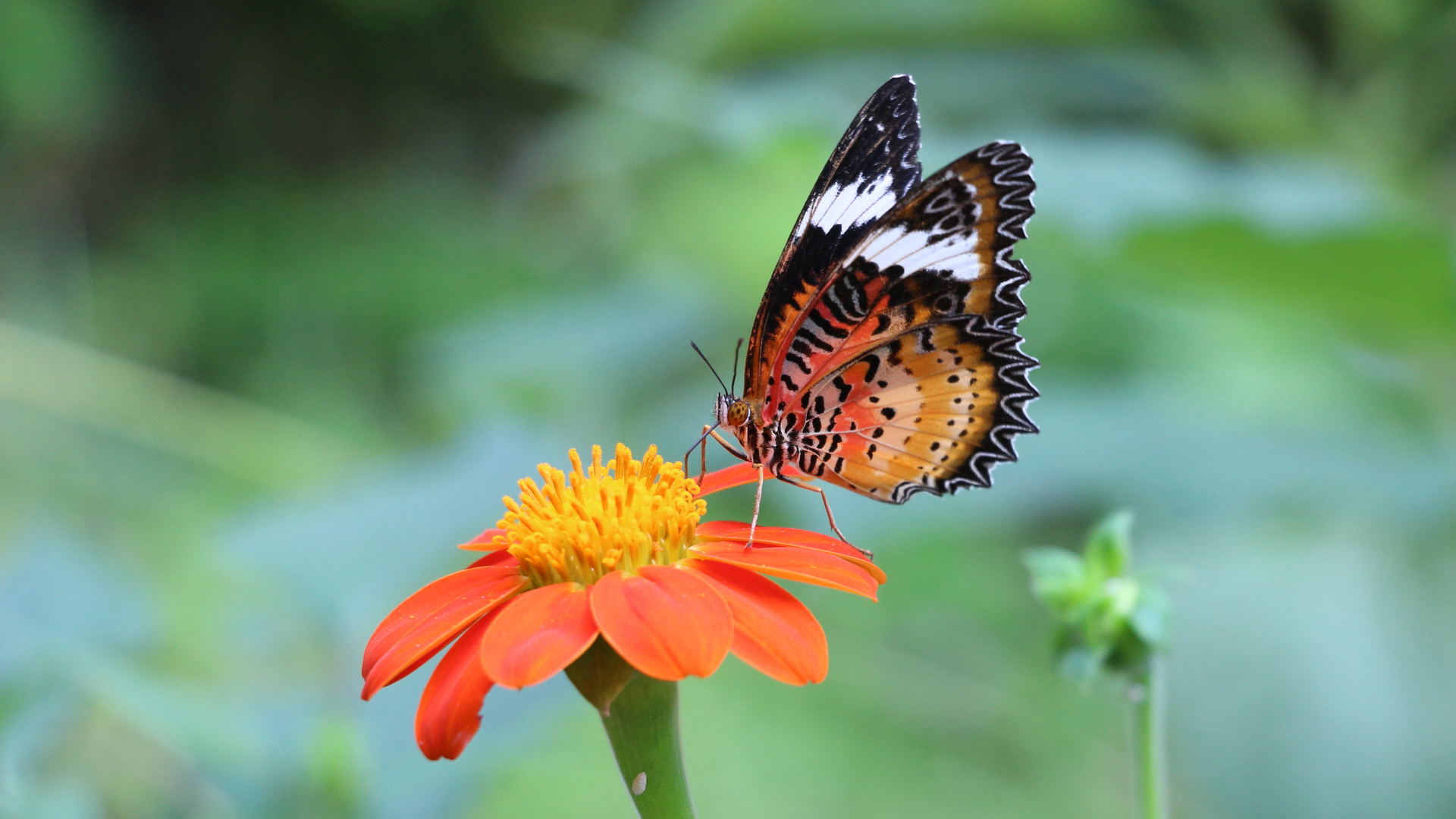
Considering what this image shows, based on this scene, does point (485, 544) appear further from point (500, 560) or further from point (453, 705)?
point (453, 705)

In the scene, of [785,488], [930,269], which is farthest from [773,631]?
[785,488]

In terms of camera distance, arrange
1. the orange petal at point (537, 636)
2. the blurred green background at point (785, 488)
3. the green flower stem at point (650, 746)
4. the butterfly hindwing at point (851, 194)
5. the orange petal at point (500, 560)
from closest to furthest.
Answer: the orange petal at point (537, 636) → the green flower stem at point (650, 746) → the orange petal at point (500, 560) → the butterfly hindwing at point (851, 194) → the blurred green background at point (785, 488)

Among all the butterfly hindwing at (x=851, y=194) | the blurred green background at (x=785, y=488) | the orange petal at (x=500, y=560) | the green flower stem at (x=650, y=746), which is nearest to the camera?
the green flower stem at (x=650, y=746)

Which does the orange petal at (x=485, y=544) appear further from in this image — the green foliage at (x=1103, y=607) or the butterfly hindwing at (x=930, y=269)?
the green foliage at (x=1103, y=607)

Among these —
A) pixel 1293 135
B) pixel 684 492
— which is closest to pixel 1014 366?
pixel 684 492

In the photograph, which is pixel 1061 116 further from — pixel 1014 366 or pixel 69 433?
pixel 69 433

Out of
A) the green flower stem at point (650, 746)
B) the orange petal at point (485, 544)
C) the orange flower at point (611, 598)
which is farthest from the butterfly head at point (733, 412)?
the green flower stem at point (650, 746)
